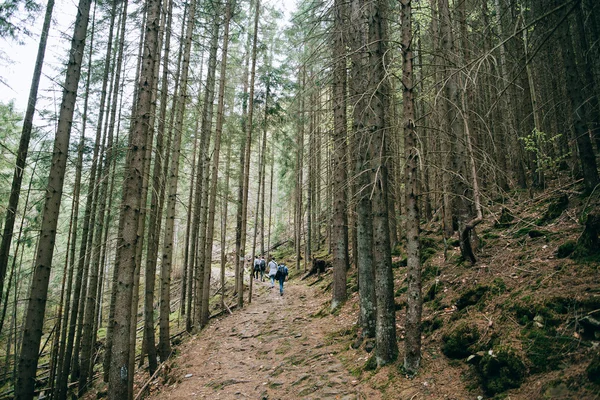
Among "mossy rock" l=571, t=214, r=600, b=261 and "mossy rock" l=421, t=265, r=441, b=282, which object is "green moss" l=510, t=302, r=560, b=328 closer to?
"mossy rock" l=571, t=214, r=600, b=261

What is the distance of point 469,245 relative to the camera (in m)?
6.66

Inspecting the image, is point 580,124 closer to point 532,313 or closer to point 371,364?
point 532,313

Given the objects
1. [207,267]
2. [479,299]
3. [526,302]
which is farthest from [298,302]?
[526,302]

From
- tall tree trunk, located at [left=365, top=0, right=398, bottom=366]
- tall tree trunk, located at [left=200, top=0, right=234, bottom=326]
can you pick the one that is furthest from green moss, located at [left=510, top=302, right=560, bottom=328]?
tall tree trunk, located at [left=200, top=0, right=234, bottom=326]

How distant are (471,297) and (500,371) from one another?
1817 mm

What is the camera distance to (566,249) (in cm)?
507

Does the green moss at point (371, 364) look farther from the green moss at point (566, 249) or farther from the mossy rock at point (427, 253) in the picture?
the mossy rock at point (427, 253)

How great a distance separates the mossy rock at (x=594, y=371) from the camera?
9.78 feet

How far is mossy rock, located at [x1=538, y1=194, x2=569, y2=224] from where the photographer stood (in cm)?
667

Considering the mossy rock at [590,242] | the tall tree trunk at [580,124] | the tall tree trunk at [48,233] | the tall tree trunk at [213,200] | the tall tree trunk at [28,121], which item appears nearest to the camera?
the mossy rock at [590,242]

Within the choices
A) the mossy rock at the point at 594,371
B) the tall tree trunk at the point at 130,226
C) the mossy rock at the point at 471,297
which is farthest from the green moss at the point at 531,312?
the tall tree trunk at the point at 130,226

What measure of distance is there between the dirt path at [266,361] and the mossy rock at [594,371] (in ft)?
9.13

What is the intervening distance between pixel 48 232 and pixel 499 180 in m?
14.8

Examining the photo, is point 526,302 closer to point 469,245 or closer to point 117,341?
point 469,245
